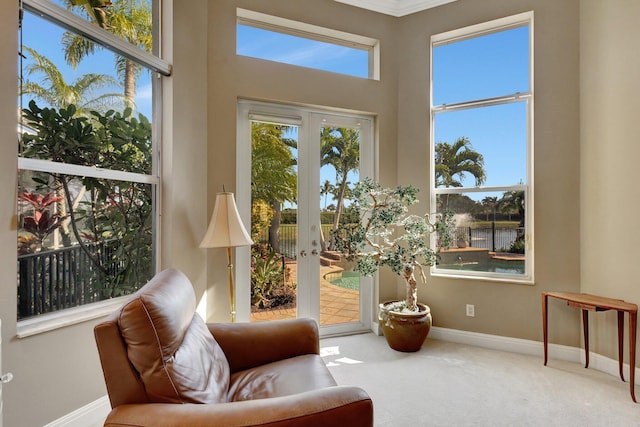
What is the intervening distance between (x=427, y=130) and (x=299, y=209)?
1.57 m

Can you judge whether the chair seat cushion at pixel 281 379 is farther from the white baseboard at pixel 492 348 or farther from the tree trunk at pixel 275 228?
the tree trunk at pixel 275 228

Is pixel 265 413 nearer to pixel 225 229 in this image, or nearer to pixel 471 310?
pixel 225 229

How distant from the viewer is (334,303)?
369 cm

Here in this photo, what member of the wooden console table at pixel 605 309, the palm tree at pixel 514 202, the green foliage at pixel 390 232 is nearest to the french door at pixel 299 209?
the green foliage at pixel 390 232

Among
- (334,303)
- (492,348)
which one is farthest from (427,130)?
(492,348)

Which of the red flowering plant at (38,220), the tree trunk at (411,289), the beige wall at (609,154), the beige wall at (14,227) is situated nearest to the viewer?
the beige wall at (14,227)

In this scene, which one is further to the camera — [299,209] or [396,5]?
[396,5]

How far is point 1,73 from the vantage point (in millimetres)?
1681

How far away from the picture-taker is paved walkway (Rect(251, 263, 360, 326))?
3.61 metres

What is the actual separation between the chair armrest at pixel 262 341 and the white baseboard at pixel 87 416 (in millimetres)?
885

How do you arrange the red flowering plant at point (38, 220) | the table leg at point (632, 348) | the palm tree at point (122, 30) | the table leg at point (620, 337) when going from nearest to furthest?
1. the red flowering plant at point (38, 220)
2. the palm tree at point (122, 30)
3. the table leg at point (632, 348)
4. the table leg at point (620, 337)

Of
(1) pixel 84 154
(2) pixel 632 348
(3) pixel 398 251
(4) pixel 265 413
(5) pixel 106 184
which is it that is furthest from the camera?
(3) pixel 398 251

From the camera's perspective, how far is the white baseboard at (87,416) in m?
1.94

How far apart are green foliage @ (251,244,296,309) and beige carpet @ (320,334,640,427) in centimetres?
63
